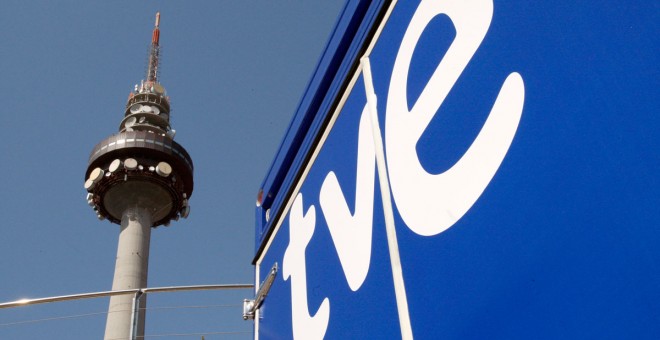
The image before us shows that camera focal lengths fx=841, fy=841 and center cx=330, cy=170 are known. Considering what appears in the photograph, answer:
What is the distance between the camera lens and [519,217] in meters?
1.46

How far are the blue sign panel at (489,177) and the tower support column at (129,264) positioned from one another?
107 feet

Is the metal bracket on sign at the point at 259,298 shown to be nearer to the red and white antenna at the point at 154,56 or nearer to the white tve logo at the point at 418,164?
the white tve logo at the point at 418,164

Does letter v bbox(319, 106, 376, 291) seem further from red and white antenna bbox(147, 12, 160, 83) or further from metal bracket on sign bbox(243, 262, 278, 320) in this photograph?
red and white antenna bbox(147, 12, 160, 83)

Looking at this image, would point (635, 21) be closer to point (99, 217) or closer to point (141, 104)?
point (99, 217)

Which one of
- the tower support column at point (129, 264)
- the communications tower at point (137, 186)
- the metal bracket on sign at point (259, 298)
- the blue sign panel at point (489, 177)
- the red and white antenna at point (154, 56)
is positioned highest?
the red and white antenna at point (154, 56)

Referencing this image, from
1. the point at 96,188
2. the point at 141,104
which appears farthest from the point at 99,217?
the point at 141,104

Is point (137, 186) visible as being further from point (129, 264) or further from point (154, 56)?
point (154, 56)

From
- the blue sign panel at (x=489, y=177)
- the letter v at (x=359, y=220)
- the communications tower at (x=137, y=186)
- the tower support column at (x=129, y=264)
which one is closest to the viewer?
the blue sign panel at (x=489, y=177)

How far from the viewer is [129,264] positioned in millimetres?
36375

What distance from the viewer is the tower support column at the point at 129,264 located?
113 ft

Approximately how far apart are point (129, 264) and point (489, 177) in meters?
36.1

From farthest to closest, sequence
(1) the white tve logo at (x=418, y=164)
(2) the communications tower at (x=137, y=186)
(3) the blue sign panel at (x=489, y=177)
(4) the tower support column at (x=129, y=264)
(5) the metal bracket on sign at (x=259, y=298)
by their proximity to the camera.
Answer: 1. (2) the communications tower at (x=137, y=186)
2. (4) the tower support column at (x=129, y=264)
3. (5) the metal bracket on sign at (x=259, y=298)
4. (1) the white tve logo at (x=418, y=164)
5. (3) the blue sign panel at (x=489, y=177)

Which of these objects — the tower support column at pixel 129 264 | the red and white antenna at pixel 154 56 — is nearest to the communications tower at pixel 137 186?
the tower support column at pixel 129 264

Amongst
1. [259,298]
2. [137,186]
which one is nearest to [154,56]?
[137,186]
